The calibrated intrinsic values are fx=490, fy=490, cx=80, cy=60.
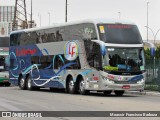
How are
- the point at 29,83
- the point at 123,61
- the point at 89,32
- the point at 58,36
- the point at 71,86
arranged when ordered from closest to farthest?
the point at 123,61, the point at 89,32, the point at 71,86, the point at 58,36, the point at 29,83

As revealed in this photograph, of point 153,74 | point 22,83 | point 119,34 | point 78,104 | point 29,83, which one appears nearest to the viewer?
point 78,104

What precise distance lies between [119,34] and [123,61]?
1437mm

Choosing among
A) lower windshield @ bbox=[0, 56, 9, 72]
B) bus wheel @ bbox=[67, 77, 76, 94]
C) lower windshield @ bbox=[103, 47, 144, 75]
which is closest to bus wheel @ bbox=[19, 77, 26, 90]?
lower windshield @ bbox=[0, 56, 9, 72]

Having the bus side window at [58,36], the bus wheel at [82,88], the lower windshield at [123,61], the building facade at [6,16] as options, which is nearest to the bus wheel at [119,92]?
the bus wheel at [82,88]

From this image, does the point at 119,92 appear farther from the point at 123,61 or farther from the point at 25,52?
the point at 25,52

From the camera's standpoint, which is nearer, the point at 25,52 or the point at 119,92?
the point at 119,92

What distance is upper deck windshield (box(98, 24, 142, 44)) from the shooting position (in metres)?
25.2

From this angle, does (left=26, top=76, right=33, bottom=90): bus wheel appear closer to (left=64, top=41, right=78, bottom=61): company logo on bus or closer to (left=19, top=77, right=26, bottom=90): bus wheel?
(left=19, top=77, right=26, bottom=90): bus wheel

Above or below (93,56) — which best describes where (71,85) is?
below

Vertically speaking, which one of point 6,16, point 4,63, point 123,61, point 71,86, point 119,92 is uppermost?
point 6,16

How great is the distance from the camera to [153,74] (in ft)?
98.1

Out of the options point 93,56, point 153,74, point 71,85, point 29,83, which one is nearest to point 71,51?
point 71,85

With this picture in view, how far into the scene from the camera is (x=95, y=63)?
83.6 ft

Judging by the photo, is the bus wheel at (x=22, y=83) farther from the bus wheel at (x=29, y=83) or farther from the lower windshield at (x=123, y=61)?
the lower windshield at (x=123, y=61)
